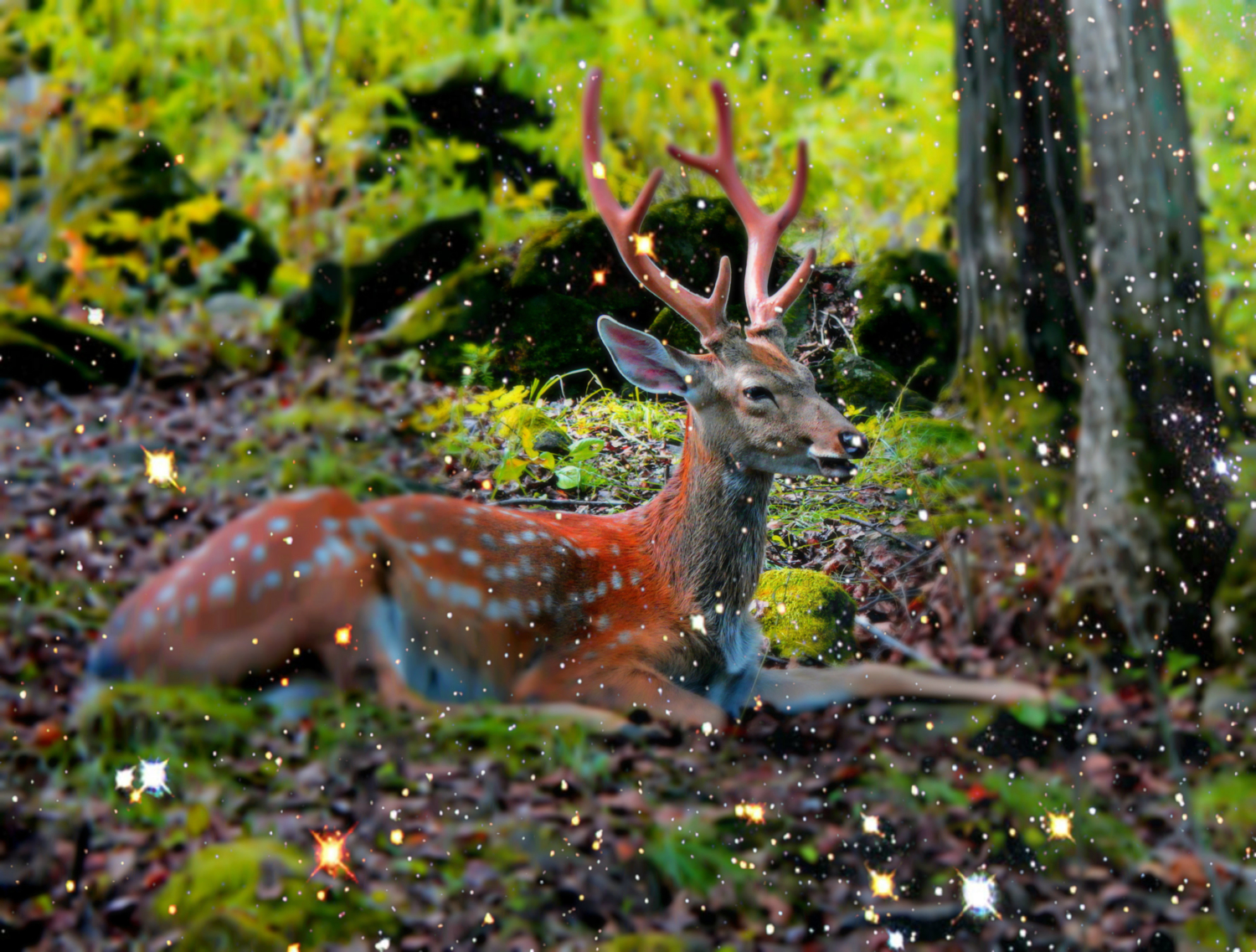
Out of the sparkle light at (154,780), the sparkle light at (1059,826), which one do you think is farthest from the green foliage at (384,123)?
the sparkle light at (1059,826)

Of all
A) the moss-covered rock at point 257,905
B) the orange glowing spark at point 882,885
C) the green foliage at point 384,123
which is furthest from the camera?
the green foliage at point 384,123

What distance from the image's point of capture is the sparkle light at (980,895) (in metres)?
1.89

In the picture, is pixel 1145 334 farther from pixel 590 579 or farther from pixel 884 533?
pixel 590 579

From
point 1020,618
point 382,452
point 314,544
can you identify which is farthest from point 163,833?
point 1020,618

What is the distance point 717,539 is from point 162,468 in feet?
3.46

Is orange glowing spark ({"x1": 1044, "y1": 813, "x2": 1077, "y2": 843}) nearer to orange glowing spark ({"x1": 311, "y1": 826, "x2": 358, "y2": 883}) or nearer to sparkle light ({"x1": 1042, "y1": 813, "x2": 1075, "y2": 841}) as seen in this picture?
sparkle light ({"x1": 1042, "y1": 813, "x2": 1075, "y2": 841})

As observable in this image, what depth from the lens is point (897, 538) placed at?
203cm

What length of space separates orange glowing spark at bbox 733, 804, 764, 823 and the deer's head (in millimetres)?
605

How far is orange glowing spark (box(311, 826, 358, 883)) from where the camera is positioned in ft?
5.99

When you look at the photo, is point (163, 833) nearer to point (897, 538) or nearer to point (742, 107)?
point (897, 538)

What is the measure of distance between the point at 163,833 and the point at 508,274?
1.21m

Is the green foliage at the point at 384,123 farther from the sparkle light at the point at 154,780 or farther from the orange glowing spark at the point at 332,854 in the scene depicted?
the orange glowing spark at the point at 332,854

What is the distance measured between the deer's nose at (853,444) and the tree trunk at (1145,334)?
0.65 m

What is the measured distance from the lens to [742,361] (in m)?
1.91
